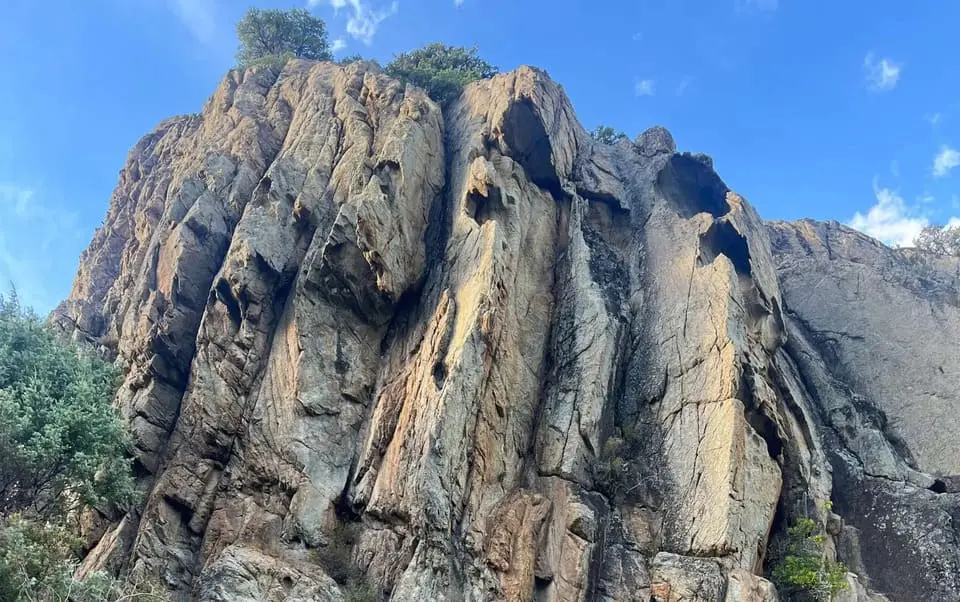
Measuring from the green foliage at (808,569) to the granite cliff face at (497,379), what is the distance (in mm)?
1097

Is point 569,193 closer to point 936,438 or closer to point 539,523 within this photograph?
point 539,523

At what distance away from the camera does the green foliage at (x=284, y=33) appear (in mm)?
54562

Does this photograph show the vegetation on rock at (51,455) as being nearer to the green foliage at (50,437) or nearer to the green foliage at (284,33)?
the green foliage at (50,437)

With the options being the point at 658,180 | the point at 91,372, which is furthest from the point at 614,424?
the point at 91,372

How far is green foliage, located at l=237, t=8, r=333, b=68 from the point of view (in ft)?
179

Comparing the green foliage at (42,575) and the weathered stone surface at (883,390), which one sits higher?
the weathered stone surface at (883,390)

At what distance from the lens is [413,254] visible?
2870cm

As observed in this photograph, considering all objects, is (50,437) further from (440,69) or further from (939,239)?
(939,239)

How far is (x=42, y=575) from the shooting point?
17938 millimetres

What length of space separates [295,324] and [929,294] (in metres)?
33.7

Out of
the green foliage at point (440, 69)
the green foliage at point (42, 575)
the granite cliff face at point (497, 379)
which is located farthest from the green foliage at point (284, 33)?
the green foliage at point (42, 575)

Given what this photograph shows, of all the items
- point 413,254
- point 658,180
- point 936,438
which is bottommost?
point 936,438

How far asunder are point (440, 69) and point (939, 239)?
40.5 meters

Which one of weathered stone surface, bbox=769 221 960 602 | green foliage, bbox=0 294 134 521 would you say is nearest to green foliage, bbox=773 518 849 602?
weathered stone surface, bbox=769 221 960 602
